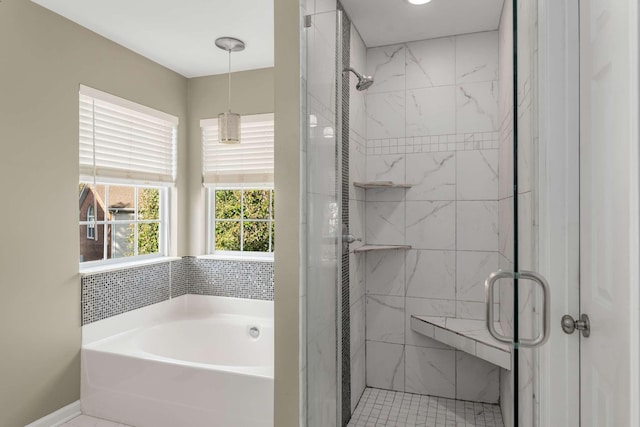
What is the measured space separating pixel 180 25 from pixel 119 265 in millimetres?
1805

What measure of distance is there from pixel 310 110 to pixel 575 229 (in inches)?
42.4

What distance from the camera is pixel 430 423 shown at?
230cm

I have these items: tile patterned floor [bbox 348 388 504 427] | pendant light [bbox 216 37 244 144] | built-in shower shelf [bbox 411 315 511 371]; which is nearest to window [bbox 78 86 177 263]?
pendant light [bbox 216 37 244 144]

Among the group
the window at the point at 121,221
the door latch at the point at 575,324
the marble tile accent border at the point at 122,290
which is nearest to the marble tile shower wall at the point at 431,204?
the door latch at the point at 575,324

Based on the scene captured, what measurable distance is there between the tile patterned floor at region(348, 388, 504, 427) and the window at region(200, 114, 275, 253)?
158 cm

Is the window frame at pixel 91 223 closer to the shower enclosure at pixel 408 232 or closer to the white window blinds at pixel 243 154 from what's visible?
the white window blinds at pixel 243 154

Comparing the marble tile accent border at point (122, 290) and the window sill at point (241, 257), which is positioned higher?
the window sill at point (241, 257)

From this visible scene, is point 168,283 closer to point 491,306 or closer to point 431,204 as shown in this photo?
point 431,204

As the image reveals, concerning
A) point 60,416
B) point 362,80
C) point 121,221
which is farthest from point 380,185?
point 60,416

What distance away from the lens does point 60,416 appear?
8.13ft

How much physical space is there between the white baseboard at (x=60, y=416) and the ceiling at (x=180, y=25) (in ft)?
8.15

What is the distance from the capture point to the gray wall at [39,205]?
221 centimetres

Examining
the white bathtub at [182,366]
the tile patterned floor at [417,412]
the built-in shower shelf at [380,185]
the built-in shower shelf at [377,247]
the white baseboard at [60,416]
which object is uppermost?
the built-in shower shelf at [380,185]

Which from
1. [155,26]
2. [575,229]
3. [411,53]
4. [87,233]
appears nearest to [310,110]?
[575,229]
